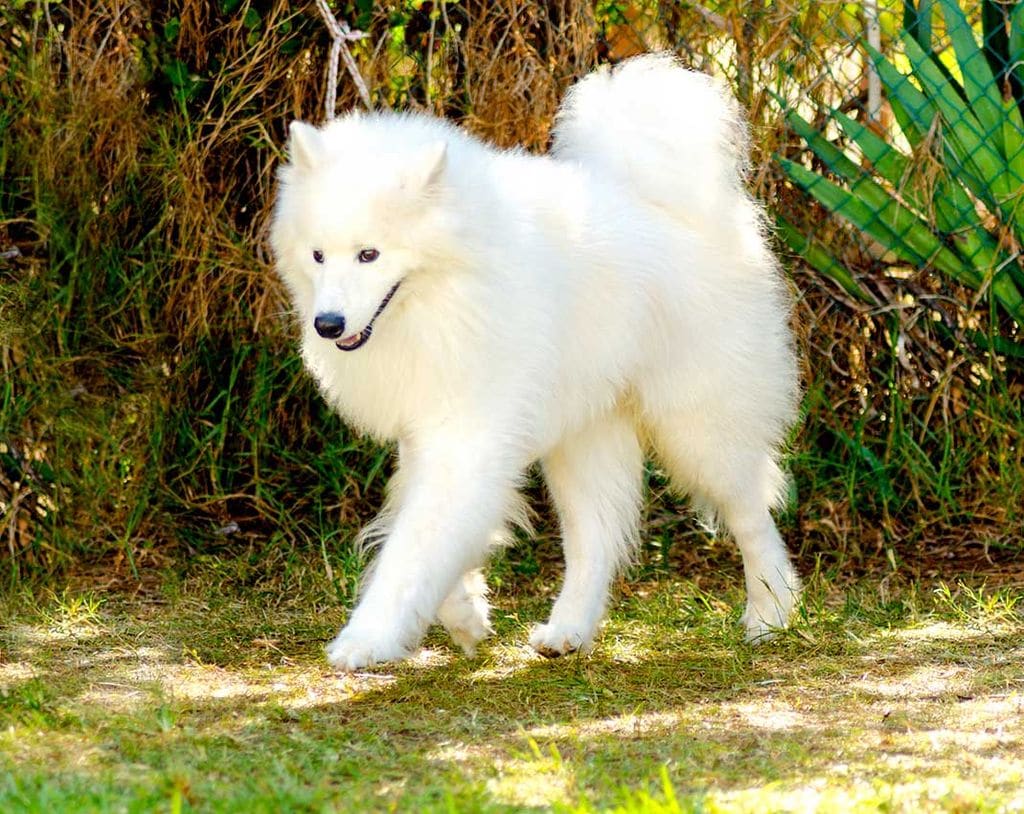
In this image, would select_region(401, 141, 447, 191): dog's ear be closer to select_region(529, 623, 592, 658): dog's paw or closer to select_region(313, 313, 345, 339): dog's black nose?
select_region(313, 313, 345, 339): dog's black nose

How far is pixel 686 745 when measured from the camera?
11.8 ft

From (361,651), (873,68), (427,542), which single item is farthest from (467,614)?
(873,68)

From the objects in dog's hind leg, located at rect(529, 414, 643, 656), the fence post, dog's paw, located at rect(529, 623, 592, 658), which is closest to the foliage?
the fence post

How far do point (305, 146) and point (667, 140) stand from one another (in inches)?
48.9

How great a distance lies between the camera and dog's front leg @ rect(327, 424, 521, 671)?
3.79 metres

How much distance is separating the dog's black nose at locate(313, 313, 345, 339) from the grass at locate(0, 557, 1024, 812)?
985mm

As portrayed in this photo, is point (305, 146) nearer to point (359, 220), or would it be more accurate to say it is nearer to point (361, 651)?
point (359, 220)

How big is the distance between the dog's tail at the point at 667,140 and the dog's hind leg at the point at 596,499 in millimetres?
733

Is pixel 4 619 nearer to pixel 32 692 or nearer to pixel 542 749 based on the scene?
pixel 32 692

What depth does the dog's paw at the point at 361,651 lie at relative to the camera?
3.73 meters


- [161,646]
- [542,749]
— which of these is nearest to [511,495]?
[542,749]

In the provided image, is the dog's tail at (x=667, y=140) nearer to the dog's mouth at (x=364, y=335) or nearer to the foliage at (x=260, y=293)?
the foliage at (x=260, y=293)

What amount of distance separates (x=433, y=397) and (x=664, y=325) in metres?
0.88

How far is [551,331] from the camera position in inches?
168
